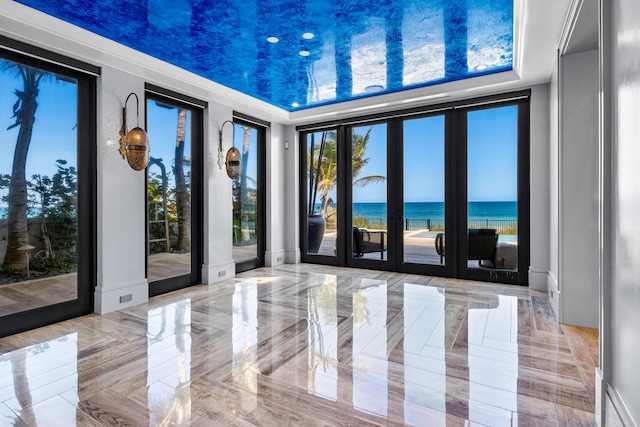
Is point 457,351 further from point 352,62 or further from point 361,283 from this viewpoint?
point 352,62

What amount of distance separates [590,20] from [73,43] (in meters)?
4.54

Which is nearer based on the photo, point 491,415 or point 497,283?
point 491,415

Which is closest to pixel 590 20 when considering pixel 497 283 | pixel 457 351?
pixel 457 351

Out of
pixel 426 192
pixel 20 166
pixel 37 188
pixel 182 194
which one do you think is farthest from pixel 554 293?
pixel 20 166

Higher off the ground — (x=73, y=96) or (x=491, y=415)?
(x=73, y=96)

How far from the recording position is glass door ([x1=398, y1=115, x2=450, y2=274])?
18.5 ft

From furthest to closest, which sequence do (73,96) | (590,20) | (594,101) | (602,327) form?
(73,96) < (594,101) < (590,20) < (602,327)

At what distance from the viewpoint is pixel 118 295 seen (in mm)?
4051

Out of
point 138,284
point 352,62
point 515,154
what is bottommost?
point 138,284

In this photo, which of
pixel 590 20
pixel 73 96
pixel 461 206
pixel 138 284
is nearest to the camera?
pixel 590 20

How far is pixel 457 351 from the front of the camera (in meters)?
2.85

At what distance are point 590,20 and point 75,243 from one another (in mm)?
5229

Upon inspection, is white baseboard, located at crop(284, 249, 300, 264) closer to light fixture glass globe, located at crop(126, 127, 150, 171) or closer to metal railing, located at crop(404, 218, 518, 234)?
metal railing, located at crop(404, 218, 518, 234)

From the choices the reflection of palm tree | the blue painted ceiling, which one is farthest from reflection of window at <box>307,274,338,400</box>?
the blue painted ceiling
